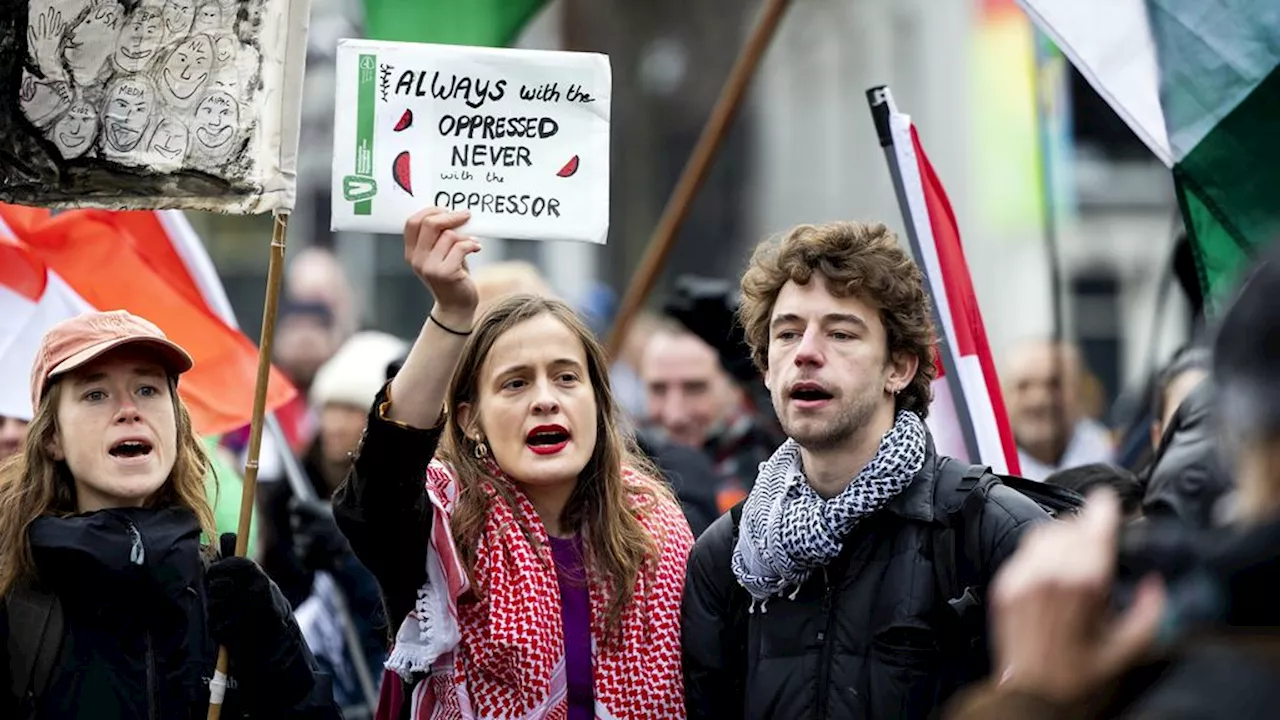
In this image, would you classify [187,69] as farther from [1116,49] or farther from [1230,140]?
[1230,140]

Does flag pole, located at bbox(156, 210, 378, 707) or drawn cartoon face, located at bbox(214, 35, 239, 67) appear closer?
drawn cartoon face, located at bbox(214, 35, 239, 67)

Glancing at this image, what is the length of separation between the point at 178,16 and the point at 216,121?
26 centimetres

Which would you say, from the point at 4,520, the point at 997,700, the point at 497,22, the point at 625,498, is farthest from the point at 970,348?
the point at 997,700

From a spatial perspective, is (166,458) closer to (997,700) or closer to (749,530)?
(749,530)

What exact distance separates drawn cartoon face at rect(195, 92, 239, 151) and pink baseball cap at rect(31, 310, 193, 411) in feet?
1.37

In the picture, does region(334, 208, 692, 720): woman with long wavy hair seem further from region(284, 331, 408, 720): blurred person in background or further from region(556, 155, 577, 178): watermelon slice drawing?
region(284, 331, 408, 720): blurred person in background

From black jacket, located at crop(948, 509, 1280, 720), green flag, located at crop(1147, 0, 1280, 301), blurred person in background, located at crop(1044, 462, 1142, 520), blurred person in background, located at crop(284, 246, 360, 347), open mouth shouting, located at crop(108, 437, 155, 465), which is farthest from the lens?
blurred person in background, located at crop(284, 246, 360, 347)

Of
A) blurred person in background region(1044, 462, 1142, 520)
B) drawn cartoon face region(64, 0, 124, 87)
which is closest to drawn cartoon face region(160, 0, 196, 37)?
drawn cartoon face region(64, 0, 124, 87)

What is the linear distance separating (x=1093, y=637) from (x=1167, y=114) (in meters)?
2.93

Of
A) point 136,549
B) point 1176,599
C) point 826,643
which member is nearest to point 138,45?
point 136,549

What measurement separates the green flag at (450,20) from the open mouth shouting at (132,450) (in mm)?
1827

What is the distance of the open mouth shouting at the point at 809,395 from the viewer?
4246mm

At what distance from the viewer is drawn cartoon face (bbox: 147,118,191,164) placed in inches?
179

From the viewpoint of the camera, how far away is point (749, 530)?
4262mm
